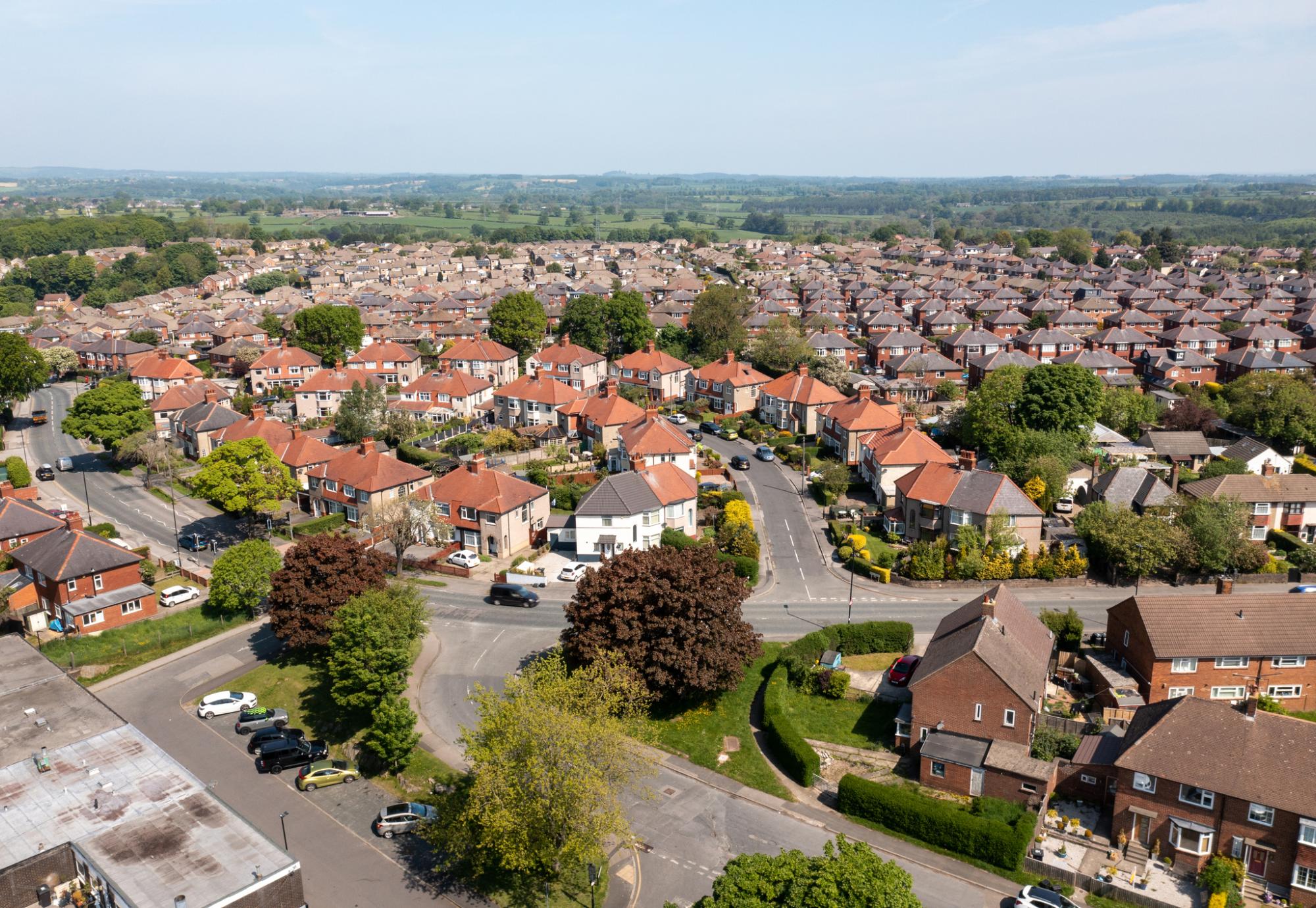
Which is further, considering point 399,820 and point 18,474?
point 18,474

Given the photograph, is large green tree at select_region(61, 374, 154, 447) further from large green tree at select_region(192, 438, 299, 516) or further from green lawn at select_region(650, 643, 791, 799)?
green lawn at select_region(650, 643, 791, 799)

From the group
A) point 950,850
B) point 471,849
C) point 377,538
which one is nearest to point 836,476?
point 377,538

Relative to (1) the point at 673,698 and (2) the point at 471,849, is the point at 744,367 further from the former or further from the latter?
(2) the point at 471,849

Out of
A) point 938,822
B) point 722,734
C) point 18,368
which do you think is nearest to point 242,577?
point 722,734

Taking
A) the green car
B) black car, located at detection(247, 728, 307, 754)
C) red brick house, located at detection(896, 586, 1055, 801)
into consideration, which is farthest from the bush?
red brick house, located at detection(896, 586, 1055, 801)

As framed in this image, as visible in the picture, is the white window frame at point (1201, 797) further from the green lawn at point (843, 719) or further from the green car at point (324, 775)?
the green car at point (324, 775)

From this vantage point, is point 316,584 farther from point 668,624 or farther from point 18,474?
point 18,474

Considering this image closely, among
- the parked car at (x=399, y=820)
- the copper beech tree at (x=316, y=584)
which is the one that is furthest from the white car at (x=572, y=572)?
the parked car at (x=399, y=820)

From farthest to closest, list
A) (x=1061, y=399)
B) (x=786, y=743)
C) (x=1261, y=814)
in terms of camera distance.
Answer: (x=1061, y=399), (x=786, y=743), (x=1261, y=814)
